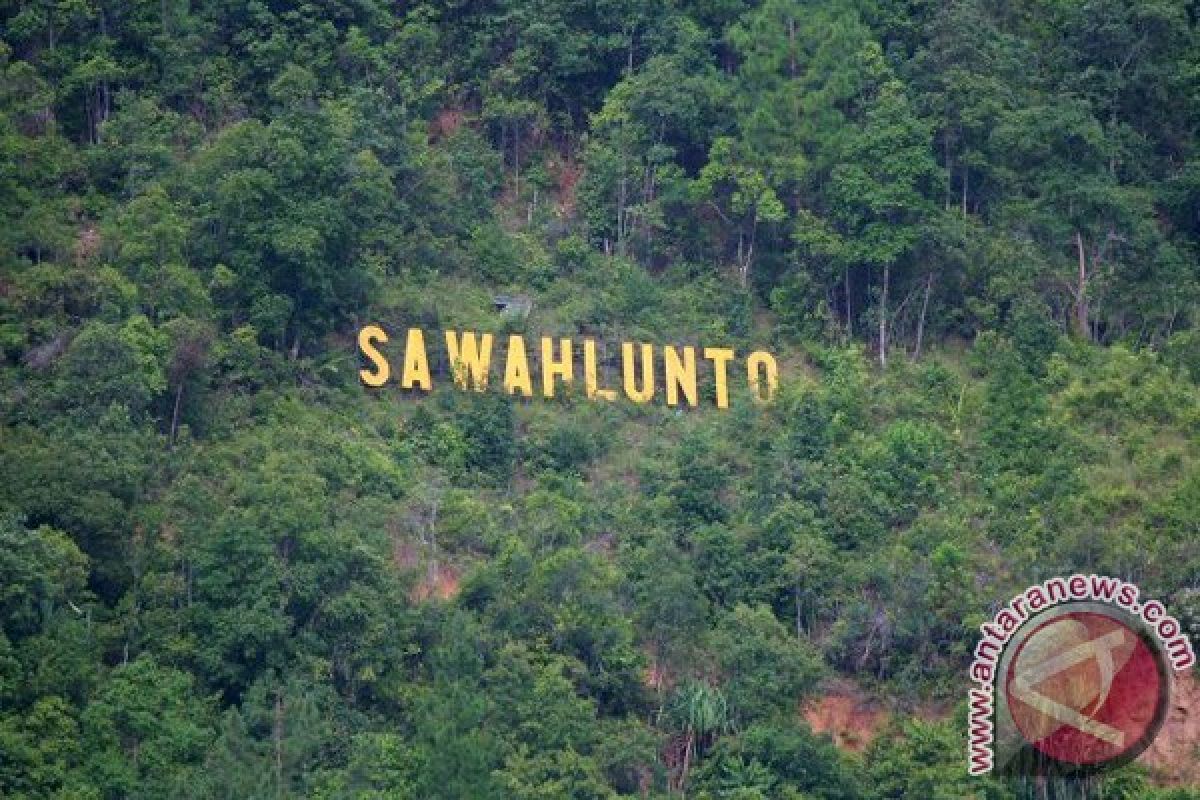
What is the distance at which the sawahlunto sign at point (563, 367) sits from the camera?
169 feet

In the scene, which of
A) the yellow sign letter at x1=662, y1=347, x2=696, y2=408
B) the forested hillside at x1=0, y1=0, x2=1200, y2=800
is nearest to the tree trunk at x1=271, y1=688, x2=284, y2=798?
the forested hillside at x1=0, y1=0, x2=1200, y2=800

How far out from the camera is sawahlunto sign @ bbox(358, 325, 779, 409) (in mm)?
51656

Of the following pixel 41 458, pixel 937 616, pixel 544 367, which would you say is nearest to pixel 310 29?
pixel 544 367

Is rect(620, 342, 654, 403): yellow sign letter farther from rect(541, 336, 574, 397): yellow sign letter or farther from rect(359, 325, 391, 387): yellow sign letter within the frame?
rect(359, 325, 391, 387): yellow sign letter

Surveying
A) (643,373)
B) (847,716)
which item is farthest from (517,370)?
(847,716)

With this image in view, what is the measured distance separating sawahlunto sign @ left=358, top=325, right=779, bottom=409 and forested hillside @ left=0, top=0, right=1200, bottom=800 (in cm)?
42

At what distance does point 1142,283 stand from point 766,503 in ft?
29.2

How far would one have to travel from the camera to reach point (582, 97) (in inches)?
2255

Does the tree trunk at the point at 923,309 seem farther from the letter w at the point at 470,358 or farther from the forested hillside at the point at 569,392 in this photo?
the letter w at the point at 470,358

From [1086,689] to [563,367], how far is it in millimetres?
11322

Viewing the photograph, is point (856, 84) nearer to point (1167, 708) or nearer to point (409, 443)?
point (409, 443)

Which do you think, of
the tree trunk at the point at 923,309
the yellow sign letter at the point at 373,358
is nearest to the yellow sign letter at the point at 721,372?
the tree trunk at the point at 923,309

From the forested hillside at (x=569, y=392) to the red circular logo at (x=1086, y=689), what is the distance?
25.3 inches

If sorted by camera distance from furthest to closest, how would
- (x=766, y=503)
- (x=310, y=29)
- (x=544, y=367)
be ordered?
1. (x=310, y=29)
2. (x=544, y=367)
3. (x=766, y=503)
